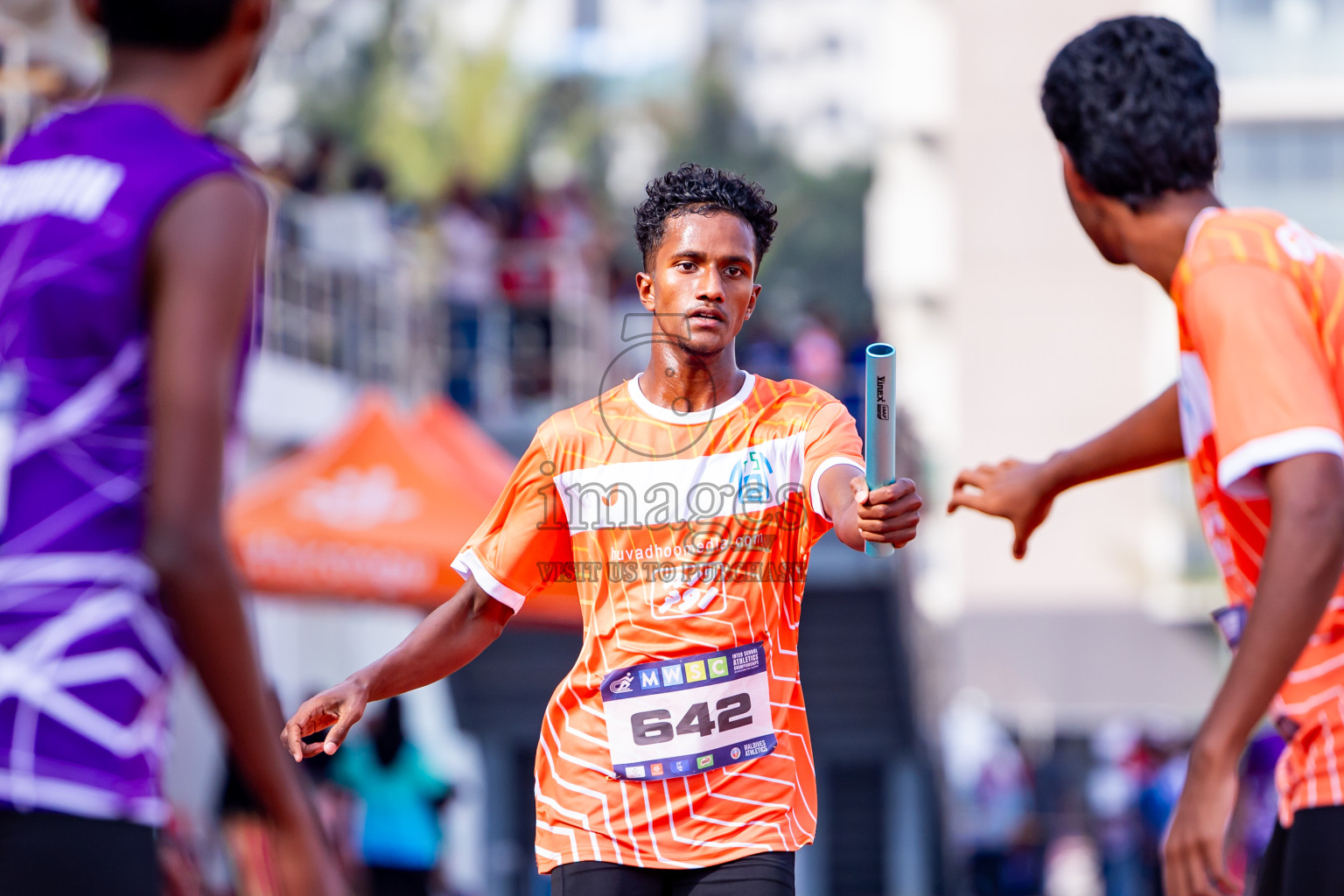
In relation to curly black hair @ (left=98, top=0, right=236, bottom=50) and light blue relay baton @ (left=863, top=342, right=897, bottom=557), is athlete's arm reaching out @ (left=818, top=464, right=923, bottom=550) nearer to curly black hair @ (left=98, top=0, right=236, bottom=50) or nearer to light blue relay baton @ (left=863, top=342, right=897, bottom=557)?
light blue relay baton @ (left=863, top=342, right=897, bottom=557)

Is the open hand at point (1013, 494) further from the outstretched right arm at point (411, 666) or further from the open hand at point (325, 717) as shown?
the open hand at point (325, 717)

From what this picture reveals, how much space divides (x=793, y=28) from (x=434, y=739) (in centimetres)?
6687

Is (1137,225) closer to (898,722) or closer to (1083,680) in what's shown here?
(898,722)

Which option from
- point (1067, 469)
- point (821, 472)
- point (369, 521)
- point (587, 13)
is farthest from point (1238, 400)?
point (587, 13)

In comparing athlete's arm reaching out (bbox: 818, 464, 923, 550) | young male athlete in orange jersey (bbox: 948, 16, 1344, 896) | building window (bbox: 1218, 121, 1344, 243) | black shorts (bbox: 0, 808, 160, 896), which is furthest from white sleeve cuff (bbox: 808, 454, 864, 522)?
building window (bbox: 1218, 121, 1344, 243)

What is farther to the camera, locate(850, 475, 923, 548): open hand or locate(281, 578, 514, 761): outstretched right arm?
locate(281, 578, 514, 761): outstretched right arm

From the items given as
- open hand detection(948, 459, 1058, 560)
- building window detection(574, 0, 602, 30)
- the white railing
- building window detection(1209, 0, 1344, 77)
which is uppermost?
building window detection(574, 0, 602, 30)

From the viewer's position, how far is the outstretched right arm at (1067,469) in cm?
335

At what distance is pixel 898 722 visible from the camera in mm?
14227

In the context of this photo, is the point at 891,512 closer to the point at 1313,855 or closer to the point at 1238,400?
the point at 1238,400

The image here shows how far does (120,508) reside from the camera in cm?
219

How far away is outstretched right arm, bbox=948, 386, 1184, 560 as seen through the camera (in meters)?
3.35

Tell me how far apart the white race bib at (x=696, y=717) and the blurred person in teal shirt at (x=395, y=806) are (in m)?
5.68

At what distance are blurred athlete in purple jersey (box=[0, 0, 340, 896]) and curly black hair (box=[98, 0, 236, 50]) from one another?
0.16 meters
